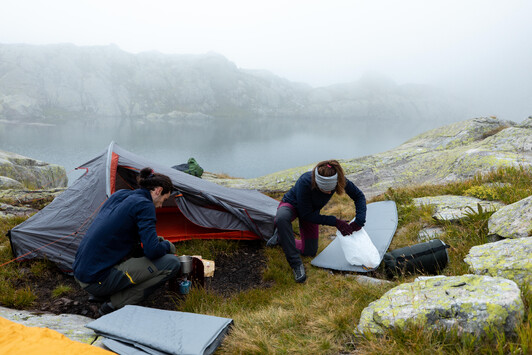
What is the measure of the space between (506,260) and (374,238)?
Result: 8.08 feet

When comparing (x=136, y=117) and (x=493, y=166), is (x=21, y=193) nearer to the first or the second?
(x=493, y=166)

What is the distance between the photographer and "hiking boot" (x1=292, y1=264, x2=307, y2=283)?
14.8ft

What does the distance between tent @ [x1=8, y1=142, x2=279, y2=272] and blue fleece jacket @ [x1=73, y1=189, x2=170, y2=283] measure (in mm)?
1884

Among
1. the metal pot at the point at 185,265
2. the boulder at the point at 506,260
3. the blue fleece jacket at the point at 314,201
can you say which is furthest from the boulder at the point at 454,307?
the metal pot at the point at 185,265

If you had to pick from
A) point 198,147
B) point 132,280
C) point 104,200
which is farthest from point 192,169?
point 198,147

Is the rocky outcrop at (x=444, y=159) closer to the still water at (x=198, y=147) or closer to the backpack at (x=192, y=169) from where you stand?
the backpack at (x=192, y=169)

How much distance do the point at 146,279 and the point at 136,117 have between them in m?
194

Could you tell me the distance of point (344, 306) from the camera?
9.98ft

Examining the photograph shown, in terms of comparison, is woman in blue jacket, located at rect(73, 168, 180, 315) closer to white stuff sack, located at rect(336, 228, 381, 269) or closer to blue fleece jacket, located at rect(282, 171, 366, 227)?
blue fleece jacket, located at rect(282, 171, 366, 227)

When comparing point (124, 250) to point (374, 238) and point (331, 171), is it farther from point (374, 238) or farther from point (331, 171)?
point (374, 238)

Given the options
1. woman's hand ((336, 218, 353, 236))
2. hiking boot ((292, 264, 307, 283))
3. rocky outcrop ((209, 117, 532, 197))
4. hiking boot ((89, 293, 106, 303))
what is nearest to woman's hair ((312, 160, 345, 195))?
woman's hand ((336, 218, 353, 236))

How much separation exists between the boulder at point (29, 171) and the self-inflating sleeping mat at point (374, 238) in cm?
1430

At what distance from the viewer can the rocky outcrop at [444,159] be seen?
28.1 ft

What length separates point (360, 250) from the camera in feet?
14.5
